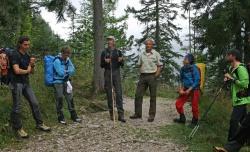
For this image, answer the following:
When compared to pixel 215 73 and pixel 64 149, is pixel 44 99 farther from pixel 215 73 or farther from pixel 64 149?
pixel 215 73

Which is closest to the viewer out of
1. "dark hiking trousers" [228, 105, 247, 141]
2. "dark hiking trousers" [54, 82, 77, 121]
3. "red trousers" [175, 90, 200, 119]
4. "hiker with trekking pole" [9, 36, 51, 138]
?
"dark hiking trousers" [228, 105, 247, 141]

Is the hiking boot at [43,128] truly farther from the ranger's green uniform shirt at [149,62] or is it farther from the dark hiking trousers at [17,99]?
the ranger's green uniform shirt at [149,62]

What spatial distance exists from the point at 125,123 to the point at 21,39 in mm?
3405

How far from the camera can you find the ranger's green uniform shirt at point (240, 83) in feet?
30.0

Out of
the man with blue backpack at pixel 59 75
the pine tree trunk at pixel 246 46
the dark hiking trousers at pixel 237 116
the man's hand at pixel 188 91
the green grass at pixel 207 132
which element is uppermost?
the pine tree trunk at pixel 246 46

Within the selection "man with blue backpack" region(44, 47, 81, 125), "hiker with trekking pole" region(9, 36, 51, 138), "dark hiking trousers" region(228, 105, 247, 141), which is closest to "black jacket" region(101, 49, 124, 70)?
"man with blue backpack" region(44, 47, 81, 125)

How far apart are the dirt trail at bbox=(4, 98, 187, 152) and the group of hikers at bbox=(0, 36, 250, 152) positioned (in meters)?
0.35

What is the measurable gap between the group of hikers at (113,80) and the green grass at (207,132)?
1.80ft

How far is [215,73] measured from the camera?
24.4 metres

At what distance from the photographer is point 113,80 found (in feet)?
39.3

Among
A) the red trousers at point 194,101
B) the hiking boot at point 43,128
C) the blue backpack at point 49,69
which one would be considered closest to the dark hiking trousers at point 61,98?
the blue backpack at point 49,69

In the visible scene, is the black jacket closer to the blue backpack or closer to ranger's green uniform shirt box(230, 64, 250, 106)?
the blue backpack

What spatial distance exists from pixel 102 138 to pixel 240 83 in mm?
3189

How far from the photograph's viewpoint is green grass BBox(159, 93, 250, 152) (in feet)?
33.1
